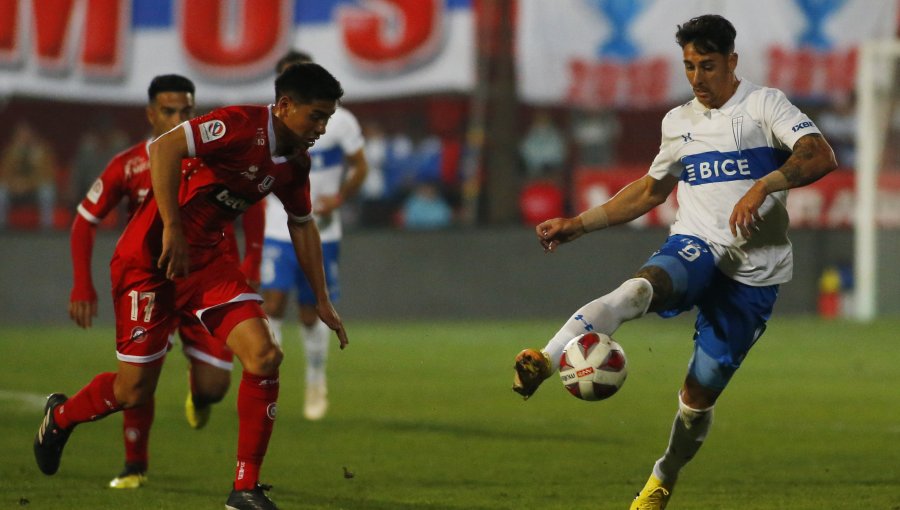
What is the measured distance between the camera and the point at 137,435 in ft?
25.7

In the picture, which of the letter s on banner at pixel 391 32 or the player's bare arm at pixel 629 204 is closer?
the player's bare arm at pixel 629 204

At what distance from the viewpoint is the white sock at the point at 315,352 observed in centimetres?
1119

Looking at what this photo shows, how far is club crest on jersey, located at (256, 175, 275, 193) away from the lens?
669 cm

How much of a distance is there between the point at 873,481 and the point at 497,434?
287cm

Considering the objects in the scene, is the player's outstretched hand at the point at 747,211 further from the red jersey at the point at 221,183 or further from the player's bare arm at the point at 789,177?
the red jersey at the point at 221,183

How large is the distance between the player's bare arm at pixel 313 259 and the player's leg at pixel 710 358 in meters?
1.56

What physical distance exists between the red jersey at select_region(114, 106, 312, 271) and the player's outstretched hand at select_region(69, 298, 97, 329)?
650 mm

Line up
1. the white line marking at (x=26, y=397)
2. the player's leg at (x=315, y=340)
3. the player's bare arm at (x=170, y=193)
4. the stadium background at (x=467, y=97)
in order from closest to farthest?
the player's bare arm at (x=170, y=193) < the player's leg at (x=315, y=340) < the white line marking at (x=26, y=397) < the stadium background at (x=467, y=97)

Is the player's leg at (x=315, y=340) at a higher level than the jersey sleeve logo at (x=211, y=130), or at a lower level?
lower

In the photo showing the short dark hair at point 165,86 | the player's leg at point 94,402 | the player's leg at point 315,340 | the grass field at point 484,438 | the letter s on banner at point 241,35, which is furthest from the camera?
the letter s on banner at point 241,35

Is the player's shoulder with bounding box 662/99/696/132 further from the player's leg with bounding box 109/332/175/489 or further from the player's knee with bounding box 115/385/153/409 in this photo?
the player's leg with bounding box 109/332/175/489

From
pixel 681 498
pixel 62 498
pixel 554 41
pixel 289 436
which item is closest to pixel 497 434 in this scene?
pixel 289 436

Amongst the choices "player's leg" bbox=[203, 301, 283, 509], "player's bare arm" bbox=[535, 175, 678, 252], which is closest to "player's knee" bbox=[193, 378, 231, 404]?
"player's leg" bbox=[203, 301, 283, 509]

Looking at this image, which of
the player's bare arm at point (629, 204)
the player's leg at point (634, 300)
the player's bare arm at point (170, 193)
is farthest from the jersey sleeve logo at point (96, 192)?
the player's leg at point (634, 300)
